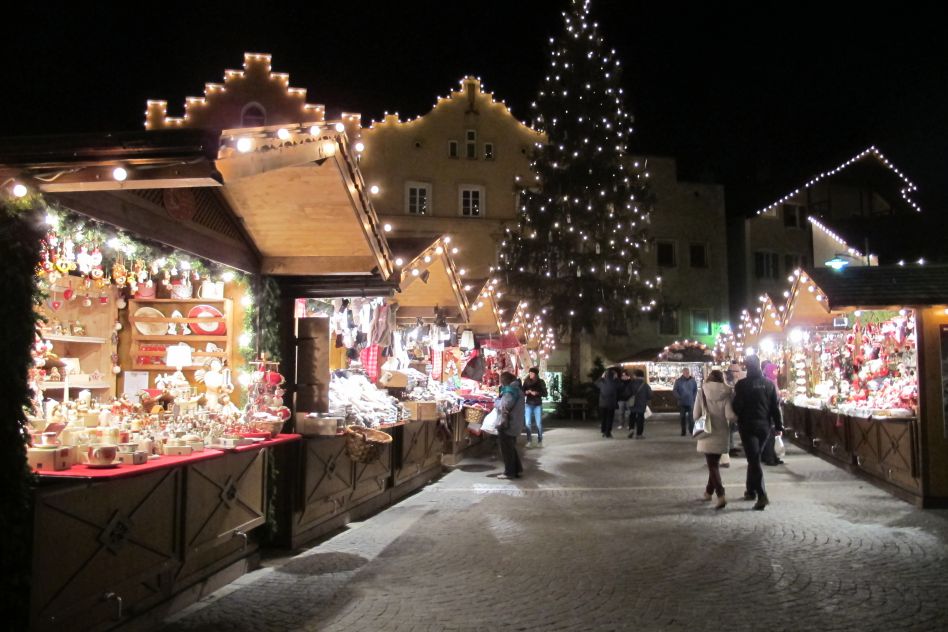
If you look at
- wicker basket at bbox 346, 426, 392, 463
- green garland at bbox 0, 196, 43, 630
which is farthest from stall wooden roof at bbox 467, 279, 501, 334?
green garland at bbox 0, 196, 43, 630

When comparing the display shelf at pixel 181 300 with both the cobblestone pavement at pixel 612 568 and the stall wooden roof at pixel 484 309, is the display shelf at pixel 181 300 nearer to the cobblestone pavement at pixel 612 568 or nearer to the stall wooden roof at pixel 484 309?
the cobblestone pavement at pixel 612 568

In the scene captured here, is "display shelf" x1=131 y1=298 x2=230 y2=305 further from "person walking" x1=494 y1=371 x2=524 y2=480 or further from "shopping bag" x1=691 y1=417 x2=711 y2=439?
"shopping bag" x1=691 y1=417 x2=711 y2=439

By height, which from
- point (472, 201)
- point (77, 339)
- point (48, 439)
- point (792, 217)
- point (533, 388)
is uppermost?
point (472, 201)

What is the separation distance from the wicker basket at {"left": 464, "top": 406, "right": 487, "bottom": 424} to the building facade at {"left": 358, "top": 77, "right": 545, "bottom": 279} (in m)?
19.2

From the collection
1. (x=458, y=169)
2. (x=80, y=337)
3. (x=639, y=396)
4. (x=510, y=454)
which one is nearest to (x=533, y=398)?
(x=639, y=396)

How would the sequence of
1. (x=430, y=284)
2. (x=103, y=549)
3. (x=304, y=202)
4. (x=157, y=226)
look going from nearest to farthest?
(x=103, y=549) → (x=157, y=226) → (x=304, y=202) → (x=430, y=284)

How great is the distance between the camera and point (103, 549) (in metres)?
4.82

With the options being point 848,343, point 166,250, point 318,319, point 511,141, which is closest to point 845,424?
point 848,343

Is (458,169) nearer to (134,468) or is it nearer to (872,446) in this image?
(872,446)

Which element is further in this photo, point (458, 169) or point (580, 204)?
point (458, 169)

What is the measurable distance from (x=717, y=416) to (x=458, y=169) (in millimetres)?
26537

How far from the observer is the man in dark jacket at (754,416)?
33.4ft

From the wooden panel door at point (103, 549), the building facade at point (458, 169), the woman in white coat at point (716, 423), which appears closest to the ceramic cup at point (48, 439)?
the wooden panel door at point (103, 549)

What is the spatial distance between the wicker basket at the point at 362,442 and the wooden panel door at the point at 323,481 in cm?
9
